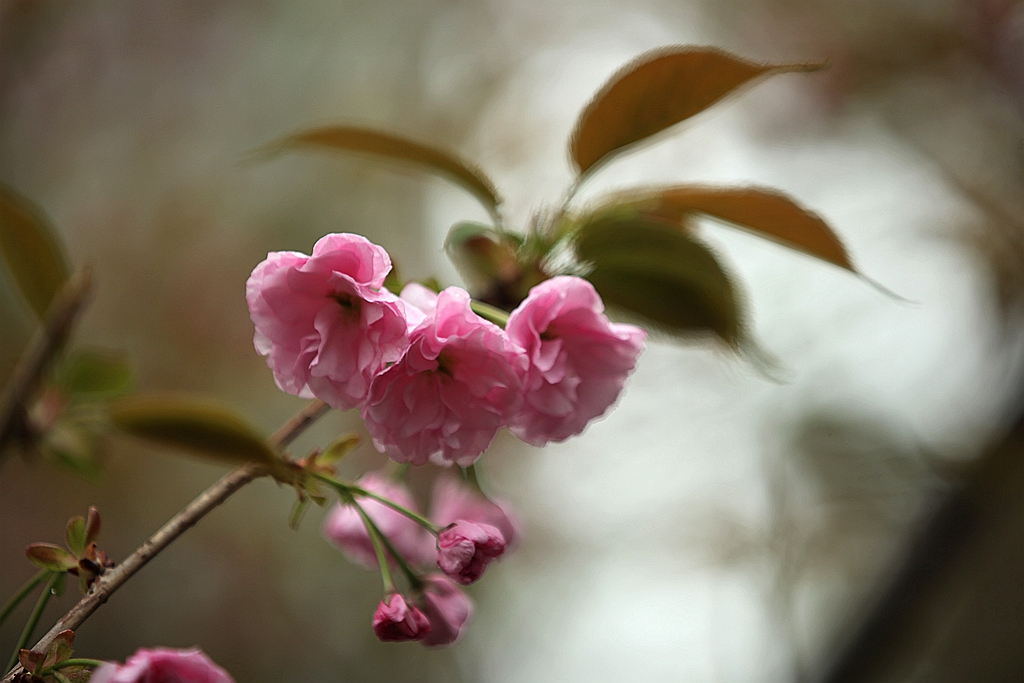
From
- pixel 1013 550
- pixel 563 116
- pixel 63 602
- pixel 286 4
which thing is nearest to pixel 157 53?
pixel 286 4

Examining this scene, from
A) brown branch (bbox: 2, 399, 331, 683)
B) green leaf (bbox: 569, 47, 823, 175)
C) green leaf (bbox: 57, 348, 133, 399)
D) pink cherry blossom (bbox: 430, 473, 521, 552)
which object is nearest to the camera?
brown branch (bbox: 2, 399, 331, 683)

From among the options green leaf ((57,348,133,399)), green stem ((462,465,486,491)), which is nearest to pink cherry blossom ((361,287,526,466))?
green stem ((462,465,486,491))

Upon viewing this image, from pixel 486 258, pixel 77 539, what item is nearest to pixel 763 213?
pixel 486 258

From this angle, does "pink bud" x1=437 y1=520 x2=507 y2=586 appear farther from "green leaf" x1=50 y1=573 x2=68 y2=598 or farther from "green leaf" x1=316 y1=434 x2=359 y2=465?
"green leaf" x1=50 y1=573 x2=68 y2=598

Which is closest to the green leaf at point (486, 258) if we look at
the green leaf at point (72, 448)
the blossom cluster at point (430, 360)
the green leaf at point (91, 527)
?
the blossom cluster at point (430, 360)

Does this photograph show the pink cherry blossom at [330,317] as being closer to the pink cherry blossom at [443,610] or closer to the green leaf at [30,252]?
the pink cherry blossom at [443,610]

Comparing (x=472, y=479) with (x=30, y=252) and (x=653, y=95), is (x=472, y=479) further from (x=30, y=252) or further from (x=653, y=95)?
(x=30, y=252)
